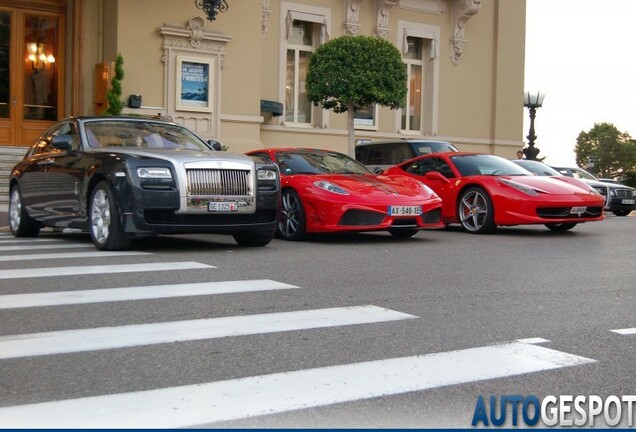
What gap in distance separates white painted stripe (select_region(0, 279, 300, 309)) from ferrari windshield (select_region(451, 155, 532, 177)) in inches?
301

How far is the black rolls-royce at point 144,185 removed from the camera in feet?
32.1

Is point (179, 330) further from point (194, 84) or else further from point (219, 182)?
point (194, 84)

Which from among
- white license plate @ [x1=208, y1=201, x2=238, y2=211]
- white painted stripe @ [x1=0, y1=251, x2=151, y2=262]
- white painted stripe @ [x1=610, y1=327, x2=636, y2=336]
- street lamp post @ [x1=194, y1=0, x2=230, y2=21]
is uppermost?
street lamp post @ [x1=194, y1=0, x2=230, y2=21]

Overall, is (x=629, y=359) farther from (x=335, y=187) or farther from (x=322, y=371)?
(x=335, y=187)

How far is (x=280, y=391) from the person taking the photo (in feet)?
14.1

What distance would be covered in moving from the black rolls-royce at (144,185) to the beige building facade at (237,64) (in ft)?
33.5

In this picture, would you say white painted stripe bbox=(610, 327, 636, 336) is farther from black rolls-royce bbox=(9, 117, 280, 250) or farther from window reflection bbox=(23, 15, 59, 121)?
window reflection bbox=(23, 15, 59, 121)

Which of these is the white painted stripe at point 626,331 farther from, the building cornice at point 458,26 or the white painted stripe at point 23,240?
the building cornice at point 458,26

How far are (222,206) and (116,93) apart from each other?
1194 centimetres

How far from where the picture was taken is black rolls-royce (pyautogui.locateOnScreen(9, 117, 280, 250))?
978cm

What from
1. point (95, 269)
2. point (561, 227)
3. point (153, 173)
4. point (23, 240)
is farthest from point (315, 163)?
point (95, 269)

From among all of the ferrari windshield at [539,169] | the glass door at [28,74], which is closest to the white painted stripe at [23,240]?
the ferrari windshield at [539,169]

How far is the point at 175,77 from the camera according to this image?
2242cm

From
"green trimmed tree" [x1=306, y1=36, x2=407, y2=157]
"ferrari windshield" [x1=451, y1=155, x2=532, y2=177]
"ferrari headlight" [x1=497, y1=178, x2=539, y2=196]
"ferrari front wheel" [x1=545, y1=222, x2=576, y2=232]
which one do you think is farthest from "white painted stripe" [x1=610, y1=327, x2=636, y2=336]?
"green trimmed tree" [x1=306, y1=36, x2=407, y2=157]
